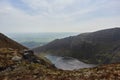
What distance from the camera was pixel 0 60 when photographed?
49156 mm

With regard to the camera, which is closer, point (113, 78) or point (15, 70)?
point (113, 78)

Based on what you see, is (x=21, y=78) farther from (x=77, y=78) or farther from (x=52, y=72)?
(x=77, y=78)

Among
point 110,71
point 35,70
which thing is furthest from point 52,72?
point 110,71

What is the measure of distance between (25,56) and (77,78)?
83.1ft

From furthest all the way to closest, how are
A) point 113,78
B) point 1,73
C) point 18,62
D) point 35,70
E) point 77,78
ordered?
point 18,62 → point 1,73 → point 35,70 → point 77,78 → point 113,78

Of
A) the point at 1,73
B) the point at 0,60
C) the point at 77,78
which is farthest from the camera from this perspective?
the point at 0,60

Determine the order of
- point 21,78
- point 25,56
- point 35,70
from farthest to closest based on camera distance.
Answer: point 25,56, point 35,70, point 21,78

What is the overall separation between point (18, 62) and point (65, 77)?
47.2 ft

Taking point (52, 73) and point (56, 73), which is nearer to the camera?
point (56, 73)

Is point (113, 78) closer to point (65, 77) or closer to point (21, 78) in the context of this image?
point (65, 77)

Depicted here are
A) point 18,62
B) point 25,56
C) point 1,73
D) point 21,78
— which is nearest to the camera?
point 21,78

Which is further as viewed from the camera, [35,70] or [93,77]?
[35,70]

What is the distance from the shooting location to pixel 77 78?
32.7m

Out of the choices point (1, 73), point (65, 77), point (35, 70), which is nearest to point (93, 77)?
point (65, 77)
